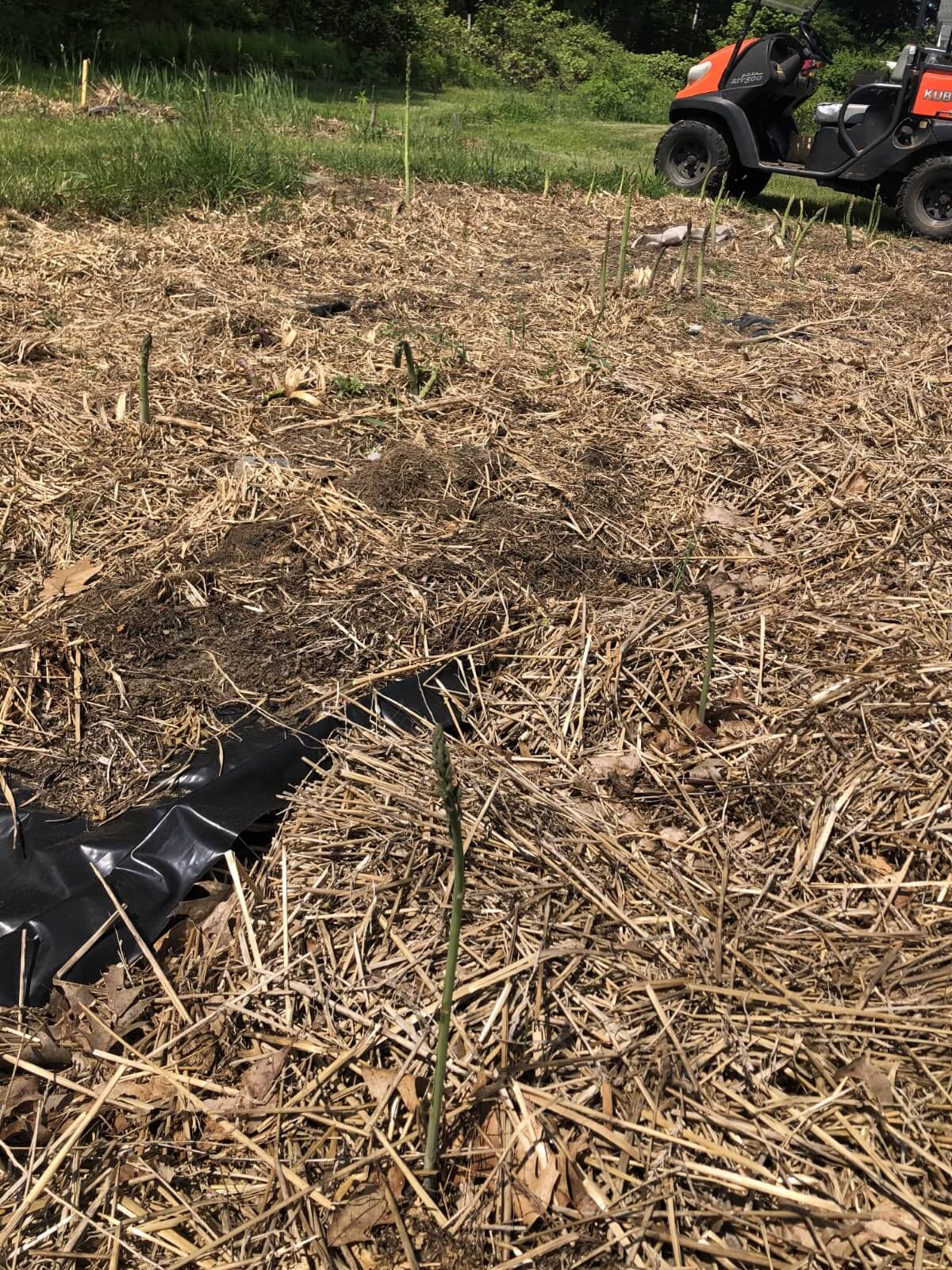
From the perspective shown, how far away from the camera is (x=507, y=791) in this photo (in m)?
1.89

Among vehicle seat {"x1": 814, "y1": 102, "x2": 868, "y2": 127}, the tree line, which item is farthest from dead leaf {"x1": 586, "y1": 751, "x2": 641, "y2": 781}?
the tree line

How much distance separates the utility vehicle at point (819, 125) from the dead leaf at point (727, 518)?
14.9ft

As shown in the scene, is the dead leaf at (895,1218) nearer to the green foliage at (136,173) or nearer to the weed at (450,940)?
the weed at (450,940)

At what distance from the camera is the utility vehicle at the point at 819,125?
654 cm

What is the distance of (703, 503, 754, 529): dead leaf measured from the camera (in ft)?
9.31

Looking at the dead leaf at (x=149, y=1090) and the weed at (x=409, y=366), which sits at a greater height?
the weed at (x=409, y=366)

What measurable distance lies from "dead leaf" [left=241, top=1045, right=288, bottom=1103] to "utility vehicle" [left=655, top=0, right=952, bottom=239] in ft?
21.6

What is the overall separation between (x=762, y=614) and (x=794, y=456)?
41.0 inches

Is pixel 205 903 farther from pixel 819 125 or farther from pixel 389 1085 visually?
pixel 819 125

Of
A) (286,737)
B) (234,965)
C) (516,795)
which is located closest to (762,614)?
(516,795)

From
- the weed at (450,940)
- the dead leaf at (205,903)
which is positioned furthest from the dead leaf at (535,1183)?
the dead leaf at (205,903)

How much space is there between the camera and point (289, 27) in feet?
50.4

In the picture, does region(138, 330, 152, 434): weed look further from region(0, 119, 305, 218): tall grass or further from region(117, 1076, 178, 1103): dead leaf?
region(0, 119, 305, 218): tall grass

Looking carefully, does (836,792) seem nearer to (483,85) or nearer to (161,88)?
(161,88)
